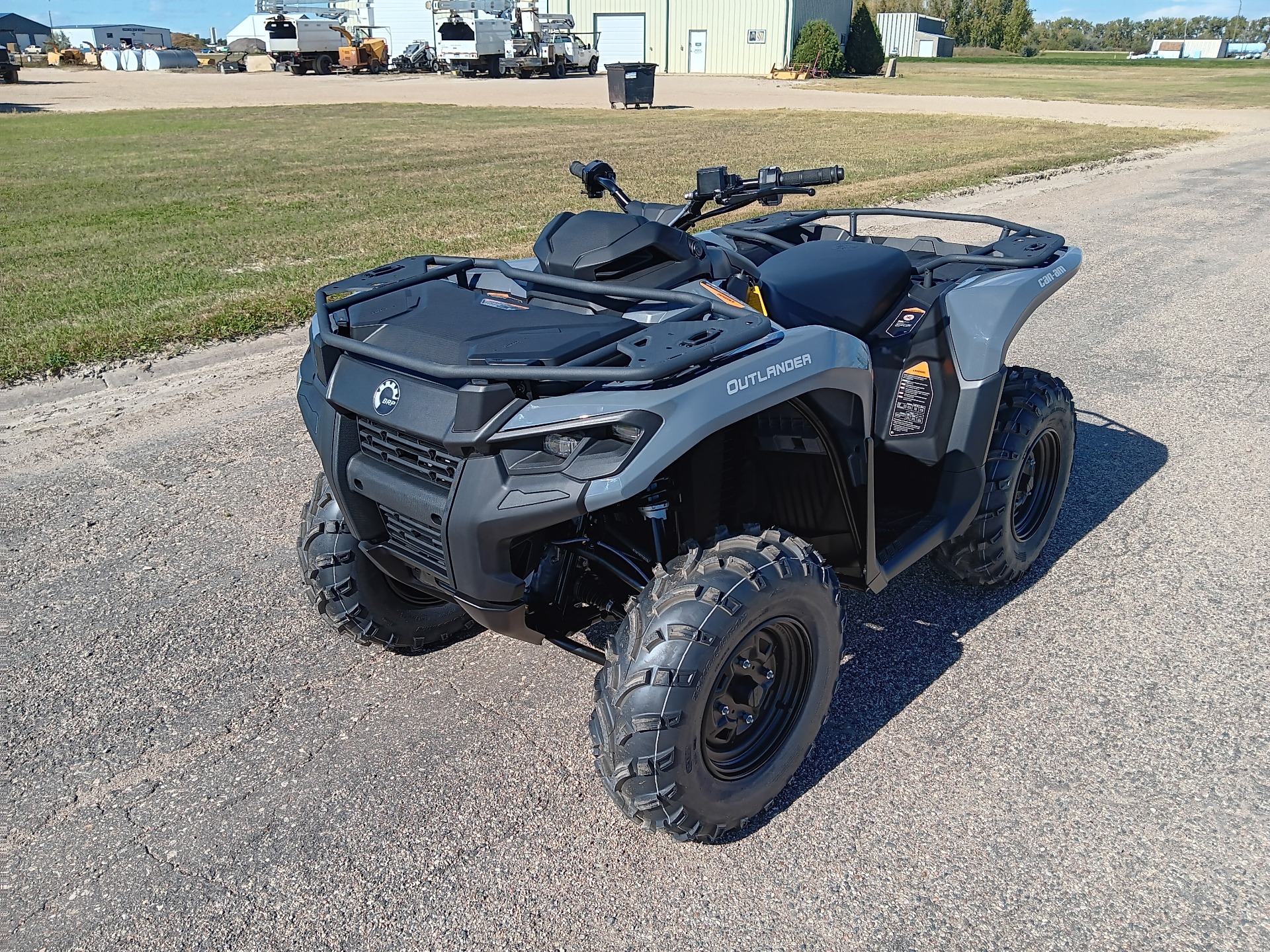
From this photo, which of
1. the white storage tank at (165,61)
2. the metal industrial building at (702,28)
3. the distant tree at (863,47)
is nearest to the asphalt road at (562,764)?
the metal industrial building at (702,28)

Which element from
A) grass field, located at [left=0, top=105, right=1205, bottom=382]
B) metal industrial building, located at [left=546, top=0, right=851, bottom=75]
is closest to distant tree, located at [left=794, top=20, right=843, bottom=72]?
metal industrial building, located at [left=546, top=0, right=851, bottom=75]

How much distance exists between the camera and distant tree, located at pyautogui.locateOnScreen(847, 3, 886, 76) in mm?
52312

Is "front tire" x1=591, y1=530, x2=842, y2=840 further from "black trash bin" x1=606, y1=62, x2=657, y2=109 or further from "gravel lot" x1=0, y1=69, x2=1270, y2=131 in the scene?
"black trash bin" x1=606, y1=62, x2=657, y2=109

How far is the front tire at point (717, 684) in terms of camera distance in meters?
2.33

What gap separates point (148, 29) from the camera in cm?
8469

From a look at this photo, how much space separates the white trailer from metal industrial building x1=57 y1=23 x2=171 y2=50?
135 feet

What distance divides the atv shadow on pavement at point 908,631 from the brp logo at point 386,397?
4.44 feet

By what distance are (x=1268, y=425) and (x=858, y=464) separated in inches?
147

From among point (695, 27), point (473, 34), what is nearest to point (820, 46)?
point (695, 27)

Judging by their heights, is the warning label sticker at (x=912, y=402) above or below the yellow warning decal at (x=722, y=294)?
below

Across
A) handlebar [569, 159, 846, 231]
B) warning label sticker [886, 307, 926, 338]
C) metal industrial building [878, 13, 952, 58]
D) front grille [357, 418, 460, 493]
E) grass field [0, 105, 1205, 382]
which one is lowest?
grass field [0, 105, 1205, 382]

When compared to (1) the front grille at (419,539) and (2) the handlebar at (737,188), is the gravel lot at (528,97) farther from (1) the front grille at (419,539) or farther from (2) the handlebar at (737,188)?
(1) the front grille at (419,539)

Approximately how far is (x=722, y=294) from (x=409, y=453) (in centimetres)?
91

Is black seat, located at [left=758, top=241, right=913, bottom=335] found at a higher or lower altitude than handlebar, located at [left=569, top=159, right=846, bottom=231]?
lower
